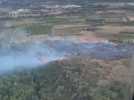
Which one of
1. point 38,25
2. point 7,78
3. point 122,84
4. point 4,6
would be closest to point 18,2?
point 4,6

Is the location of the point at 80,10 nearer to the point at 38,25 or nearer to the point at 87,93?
the point at 38,25

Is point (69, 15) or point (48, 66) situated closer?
point (48, 66)

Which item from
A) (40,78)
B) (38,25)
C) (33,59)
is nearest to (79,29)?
(38,25)

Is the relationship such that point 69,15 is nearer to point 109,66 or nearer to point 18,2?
point 18,2

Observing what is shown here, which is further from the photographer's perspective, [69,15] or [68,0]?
[68,0]

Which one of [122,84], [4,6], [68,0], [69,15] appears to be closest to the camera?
[122,84]

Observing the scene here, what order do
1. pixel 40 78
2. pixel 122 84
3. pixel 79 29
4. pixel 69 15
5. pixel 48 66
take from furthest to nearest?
pixel 69 15, pixel 79 29, pixel 48 66, pixel 40 78, pixel 122 84

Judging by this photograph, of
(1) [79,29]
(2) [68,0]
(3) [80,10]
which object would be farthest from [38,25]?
(2) [68,0]

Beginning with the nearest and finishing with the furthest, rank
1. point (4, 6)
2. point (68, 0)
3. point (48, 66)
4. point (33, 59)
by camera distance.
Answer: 1. point (48, 66)
2. point (33, 59)
3. point (4, 6)
4. point (68, 0)

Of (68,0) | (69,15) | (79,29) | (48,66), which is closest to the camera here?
(48,66)
